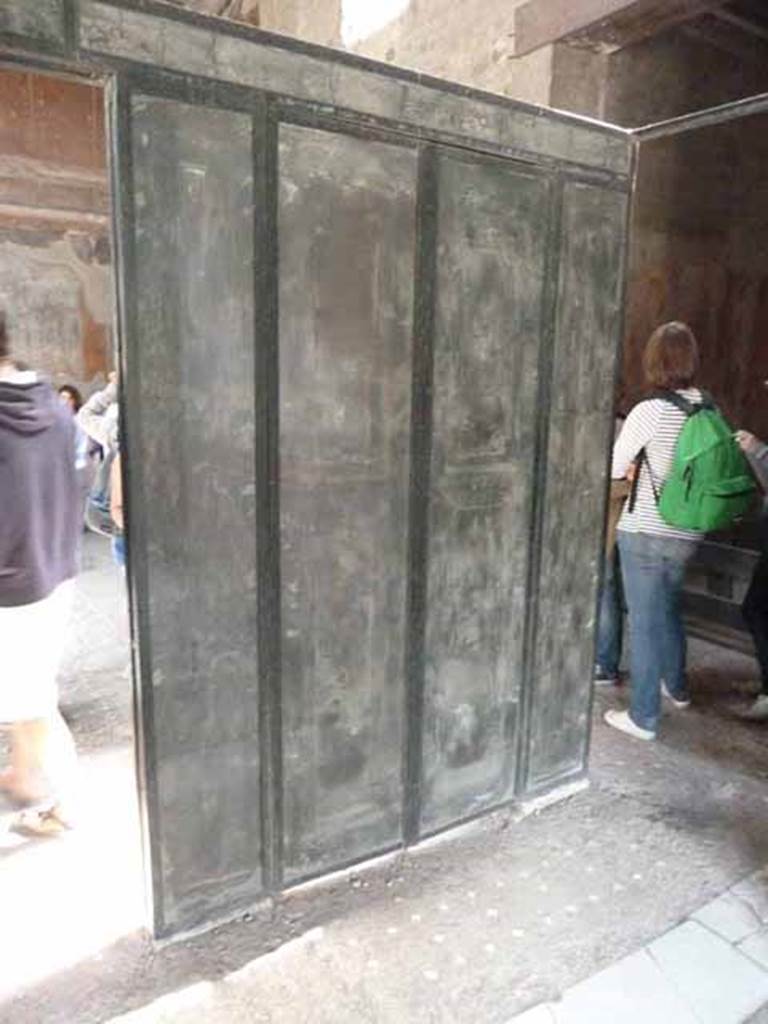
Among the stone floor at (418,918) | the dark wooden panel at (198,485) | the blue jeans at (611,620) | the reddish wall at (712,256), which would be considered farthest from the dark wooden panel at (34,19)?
the reddish wall at (712,256)

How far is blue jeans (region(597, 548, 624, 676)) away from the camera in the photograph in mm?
4285

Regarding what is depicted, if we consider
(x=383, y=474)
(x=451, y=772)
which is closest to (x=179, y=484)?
(x=383, y=474)

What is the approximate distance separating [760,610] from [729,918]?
1.90 meters

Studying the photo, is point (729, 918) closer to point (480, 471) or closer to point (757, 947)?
point (757, 947)

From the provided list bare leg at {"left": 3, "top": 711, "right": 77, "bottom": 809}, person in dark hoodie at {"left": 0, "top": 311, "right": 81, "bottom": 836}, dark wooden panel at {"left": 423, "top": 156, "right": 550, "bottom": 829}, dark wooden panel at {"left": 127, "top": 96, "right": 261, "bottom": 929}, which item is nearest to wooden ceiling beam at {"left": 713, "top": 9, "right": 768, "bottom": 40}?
dark wooden panel at {"left": 423, "top": 156, "right": 550, "bottom": 829}

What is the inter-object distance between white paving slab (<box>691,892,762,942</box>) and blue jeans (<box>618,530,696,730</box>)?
116 cm

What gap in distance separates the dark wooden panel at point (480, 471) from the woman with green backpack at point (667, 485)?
0.92 metres

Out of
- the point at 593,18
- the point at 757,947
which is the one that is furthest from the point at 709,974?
the point at 593,18

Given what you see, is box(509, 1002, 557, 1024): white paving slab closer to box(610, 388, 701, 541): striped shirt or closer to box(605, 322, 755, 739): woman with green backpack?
box(605, 322, 755, 739): woman with green backpack

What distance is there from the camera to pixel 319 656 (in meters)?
2.47

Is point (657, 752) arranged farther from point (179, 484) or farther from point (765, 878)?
point (179, 484)

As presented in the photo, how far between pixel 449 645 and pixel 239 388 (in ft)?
4.04

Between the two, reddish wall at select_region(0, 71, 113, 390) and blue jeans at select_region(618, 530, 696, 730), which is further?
reddish wall at select_region(0, 71, 113, 390)

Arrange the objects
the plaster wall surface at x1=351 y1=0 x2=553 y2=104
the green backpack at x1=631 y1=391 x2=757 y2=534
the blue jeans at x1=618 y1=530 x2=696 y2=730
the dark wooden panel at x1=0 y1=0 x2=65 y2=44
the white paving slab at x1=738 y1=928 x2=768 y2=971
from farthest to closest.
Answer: the plaster wall surface at x1=351 y1=0 x2=553 y2=104 → the blue jeans at x1=618 y1=530 x2=696 y2=730 → the green backpack at x1=631 y1=391 x2=757 y2=534 → the white paving slab at x1=738 y1=928 x2=768 y2=971 → the dark wooden panel at x1=0 y1=0 x2=65 y2=44
